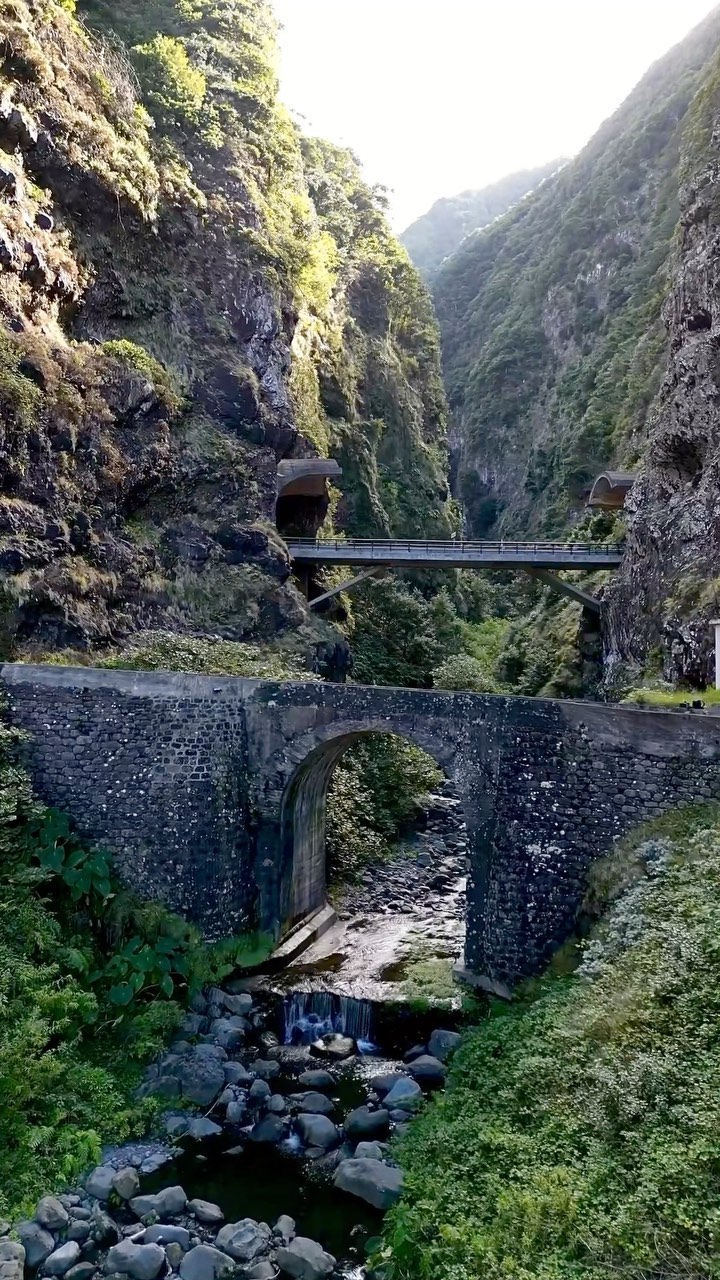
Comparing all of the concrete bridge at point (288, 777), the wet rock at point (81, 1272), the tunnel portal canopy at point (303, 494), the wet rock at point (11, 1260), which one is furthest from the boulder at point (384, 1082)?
the tunnel portal canopy at point (303, 494)

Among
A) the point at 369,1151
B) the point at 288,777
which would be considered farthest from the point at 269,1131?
the point at 288,777

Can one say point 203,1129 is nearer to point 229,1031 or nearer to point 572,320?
point 229,1031

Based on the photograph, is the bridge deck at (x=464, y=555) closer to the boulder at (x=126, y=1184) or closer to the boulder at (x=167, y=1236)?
the boulder at (x=126, y=1184)

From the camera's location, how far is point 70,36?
23.6 metres

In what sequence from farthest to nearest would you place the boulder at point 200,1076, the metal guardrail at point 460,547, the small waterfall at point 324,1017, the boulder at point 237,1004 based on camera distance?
the metal guardrail at point 460,547 → the boulder at point 237,1004 → the small waterfall at point 324,1017 → the boulder at point 200,1076

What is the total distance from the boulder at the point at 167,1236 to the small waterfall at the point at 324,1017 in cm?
422

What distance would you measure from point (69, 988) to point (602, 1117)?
24.7 feet

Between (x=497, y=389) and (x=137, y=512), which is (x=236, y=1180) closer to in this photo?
(x=137, y=512)

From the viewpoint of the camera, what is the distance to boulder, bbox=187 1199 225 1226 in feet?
30.7

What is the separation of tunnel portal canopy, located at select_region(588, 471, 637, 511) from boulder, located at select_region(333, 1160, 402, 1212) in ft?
79.3

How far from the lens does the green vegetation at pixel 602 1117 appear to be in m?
6.84

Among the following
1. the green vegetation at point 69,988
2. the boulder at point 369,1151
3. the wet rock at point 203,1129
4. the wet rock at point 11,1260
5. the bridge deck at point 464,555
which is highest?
the bridge deck at point 464,555

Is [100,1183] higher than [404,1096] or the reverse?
the reverse

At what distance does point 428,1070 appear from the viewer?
1185cm
